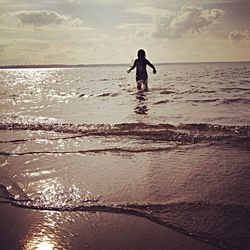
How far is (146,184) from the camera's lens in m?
4.20

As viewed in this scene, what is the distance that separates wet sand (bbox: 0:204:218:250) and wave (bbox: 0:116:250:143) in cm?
372

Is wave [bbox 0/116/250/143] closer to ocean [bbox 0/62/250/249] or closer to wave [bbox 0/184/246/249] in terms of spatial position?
ocean [bbox 0/62/250/249]

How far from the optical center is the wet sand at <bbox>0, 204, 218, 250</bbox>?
278cm

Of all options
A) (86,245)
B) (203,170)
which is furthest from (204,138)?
(86,245)

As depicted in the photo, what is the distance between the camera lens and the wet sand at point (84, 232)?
2.78m

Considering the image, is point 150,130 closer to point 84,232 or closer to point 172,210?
point 172,210

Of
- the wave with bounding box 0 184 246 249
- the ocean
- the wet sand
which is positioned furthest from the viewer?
the ocean

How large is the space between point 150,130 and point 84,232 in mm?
4896

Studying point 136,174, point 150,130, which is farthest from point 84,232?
point 150,130

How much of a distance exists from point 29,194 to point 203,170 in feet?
7.82

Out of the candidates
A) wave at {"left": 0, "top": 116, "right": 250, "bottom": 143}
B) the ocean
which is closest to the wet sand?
the ocean

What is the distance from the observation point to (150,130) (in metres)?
7.72

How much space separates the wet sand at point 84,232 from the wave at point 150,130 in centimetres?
372

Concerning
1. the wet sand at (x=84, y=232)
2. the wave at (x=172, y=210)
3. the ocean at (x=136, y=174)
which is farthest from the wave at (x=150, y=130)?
the wet sand at (x=84, y=232)
